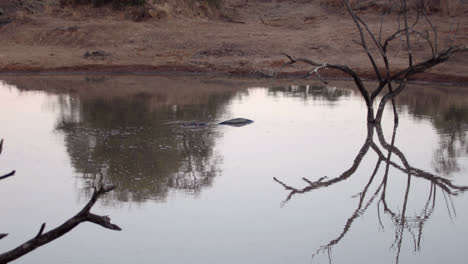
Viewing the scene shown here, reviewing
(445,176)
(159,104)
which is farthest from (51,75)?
(445,176)

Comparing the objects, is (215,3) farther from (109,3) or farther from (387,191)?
(387,191)

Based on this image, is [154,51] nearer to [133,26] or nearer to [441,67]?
[133,26]

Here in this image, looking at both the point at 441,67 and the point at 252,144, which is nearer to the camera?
the point at 252,144

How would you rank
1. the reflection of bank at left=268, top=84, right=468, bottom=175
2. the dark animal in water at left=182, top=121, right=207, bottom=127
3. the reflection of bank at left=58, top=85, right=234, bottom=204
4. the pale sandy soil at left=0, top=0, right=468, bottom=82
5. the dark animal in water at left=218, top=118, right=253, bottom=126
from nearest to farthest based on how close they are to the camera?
the reflection of bank at left=58, top=85, right=234, bottom=204 → the reflection of bank at left=268, top=84, right=468, bottom=175 → the dark animal in water at left=182, top=121, right=207, bottom=127 → the dark animal in water at left=218, top=118, right=253, bottom=126 → the pale sandy soil at left=0, top=0, right=468, bottom=82

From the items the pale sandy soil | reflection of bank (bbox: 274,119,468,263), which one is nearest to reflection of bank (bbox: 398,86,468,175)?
reflection of bank (bbox: 274,119,468,263)

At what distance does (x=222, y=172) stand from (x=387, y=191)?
Answer: 188 cm

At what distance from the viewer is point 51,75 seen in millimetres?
18109

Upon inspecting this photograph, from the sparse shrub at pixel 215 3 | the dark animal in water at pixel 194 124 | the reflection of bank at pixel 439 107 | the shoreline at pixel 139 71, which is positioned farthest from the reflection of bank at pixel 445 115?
the sparse shrub at pixel 215 3

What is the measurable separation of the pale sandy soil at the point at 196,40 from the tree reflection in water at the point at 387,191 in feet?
25.2

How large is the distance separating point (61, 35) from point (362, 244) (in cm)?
1666

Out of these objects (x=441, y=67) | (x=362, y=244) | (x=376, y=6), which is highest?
(x=376, y=6)

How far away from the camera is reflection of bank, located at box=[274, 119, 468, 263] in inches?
240

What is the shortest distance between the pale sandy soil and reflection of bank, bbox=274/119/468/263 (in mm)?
7694

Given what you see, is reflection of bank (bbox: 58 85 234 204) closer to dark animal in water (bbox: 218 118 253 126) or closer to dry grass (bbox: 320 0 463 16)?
dark animal in water (bbox: 218 118 253 126)
